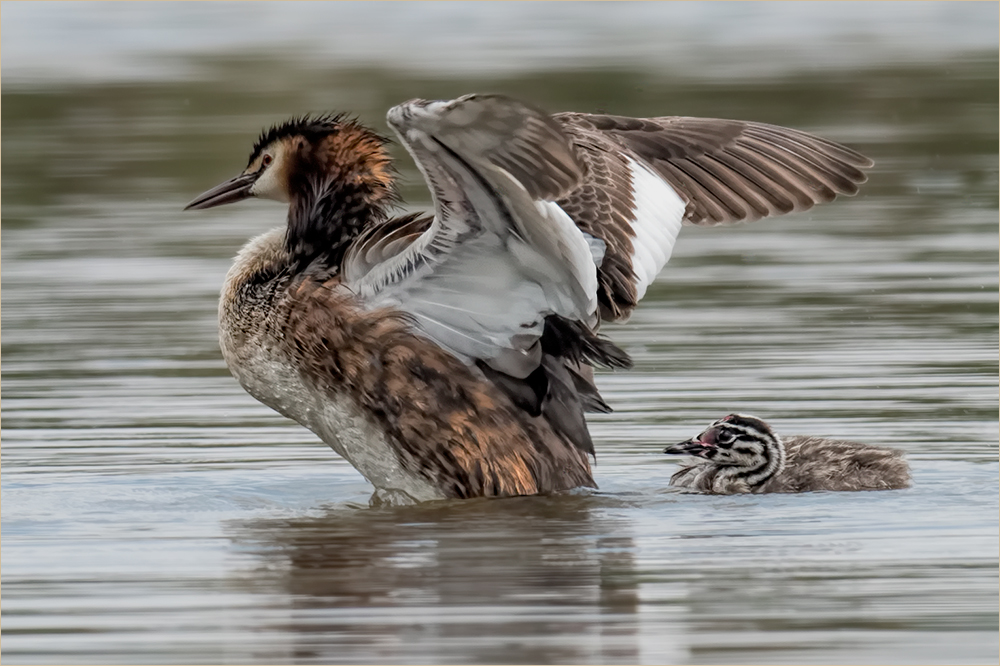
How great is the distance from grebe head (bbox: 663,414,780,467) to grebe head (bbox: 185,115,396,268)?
145cm

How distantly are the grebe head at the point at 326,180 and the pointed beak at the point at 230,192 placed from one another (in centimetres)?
16

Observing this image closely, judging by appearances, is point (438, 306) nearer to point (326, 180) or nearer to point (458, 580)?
point (326, 180)

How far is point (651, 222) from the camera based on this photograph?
26.3ft

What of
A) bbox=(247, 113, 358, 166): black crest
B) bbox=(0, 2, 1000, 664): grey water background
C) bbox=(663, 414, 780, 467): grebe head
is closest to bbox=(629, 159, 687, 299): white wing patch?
bbox=(663, 414, 780, 467): grebe head

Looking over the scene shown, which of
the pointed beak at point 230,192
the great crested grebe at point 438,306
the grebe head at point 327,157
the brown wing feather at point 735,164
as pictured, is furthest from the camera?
the brown wing feather at point 735,164

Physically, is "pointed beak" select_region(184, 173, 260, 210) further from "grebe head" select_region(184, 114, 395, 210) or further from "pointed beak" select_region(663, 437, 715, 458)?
"pointed beak" select_region(663, 437, 715, 458)

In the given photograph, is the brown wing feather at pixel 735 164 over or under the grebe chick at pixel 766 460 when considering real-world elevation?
over

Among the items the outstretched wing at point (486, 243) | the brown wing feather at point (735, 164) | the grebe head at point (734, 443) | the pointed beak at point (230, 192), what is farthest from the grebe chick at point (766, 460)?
the pointed beak at point (230, 192)

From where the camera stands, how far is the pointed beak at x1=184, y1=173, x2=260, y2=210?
8305mm

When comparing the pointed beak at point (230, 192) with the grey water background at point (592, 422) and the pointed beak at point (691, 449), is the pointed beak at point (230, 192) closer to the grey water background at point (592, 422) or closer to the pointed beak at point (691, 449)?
the grey water background at point (592, 422)

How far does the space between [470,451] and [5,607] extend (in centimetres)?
208

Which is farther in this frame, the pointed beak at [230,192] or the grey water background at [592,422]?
the pointed beak at [230,192]

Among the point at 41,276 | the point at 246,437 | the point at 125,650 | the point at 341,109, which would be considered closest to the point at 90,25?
the point at 341,109

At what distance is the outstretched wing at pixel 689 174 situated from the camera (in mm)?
7871
